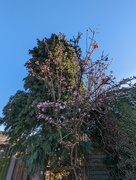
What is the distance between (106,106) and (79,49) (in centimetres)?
231

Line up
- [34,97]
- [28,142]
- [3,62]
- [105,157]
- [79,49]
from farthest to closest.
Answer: [3,62] < [105,157] < [34,97] < [28,142] < [79,49]

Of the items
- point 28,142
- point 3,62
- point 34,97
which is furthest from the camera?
point 3,62

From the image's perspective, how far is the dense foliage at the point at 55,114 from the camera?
10.7 feet

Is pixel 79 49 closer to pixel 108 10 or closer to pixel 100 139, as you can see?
pixel 100 139

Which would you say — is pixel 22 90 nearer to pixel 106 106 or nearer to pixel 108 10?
pixel 106 106

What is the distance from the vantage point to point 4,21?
5.77 meters

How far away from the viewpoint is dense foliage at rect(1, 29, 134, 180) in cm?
326

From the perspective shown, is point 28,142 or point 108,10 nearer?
point 28,142

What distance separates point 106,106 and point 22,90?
225 cm

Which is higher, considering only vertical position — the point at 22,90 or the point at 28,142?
the point at 22,90

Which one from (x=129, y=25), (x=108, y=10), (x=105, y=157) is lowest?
(x=105, y=157)

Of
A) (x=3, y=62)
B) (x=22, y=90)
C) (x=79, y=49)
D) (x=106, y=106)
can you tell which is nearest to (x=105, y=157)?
(x=106, y=106)

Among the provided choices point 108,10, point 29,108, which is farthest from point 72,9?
point 29,108

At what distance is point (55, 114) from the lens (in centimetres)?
343
